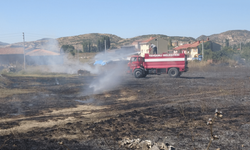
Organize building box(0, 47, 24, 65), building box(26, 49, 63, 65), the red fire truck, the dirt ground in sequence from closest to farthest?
1. the dirt ground
2. the red fire truck
3. building box(26, 49, 63, 65)
4. building box(0, 47, 24, 65)

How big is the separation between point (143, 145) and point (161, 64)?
732 inches

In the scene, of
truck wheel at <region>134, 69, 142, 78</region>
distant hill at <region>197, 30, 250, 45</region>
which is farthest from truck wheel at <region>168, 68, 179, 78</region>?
distant hill at <region>197, 30, 250, 45</region>

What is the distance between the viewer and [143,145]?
5867mm

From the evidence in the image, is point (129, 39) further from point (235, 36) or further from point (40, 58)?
point (40, 58)

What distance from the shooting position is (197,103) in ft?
36.9

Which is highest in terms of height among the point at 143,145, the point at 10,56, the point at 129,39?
the point at 129,39

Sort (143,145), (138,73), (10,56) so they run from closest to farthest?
(143,145), (138,73), (10,56)

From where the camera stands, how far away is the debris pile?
560 centimetres

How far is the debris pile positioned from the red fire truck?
59.3ft

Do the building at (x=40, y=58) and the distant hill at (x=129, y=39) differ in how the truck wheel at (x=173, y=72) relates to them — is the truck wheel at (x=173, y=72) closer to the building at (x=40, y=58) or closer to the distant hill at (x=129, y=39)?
the building at (x=40, y=58)

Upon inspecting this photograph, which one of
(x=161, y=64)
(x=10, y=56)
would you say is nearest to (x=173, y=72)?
(x=161, y=64)

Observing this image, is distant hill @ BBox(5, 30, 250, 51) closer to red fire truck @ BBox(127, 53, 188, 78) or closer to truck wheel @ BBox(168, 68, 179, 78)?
red fire truck @ BBox(127, 53, 188, 78)

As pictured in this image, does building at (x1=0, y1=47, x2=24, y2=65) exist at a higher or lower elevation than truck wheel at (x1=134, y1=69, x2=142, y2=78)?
higher

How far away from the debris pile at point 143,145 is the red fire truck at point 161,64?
18.1 meters
